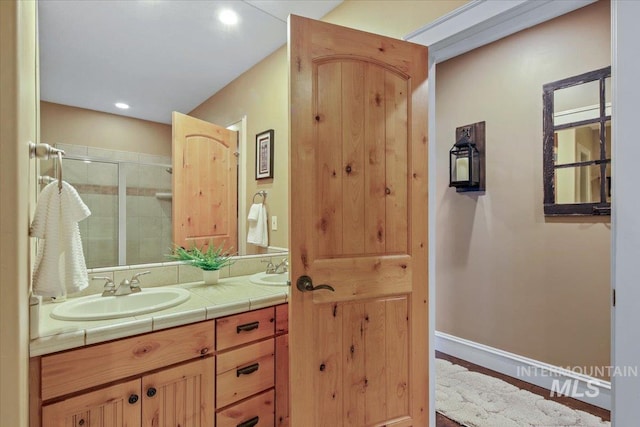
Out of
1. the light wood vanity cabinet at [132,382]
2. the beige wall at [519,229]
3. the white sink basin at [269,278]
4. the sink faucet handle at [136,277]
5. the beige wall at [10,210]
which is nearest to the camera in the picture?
the beige wall at [10,210]

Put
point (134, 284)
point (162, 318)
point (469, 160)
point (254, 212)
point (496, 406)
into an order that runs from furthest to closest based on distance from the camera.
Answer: point (469, 160) → point (254, 212) → point (496, 406) → point (134, 284) → point (162, 318)

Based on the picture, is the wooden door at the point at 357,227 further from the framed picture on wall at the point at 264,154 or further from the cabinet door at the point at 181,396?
the framed picture on wall at the point at 264,154

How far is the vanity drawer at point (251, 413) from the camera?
1400mm

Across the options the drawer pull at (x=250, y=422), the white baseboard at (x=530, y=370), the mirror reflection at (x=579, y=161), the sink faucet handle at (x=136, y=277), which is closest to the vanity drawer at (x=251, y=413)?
the drawer pull at (x=250, y=422)

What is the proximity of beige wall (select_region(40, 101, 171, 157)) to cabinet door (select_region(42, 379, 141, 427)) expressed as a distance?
45.5 inches

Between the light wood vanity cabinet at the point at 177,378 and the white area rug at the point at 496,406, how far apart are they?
1.16 metres

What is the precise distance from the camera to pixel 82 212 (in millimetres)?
1159

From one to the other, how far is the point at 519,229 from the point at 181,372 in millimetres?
2467

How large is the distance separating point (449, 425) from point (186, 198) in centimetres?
210

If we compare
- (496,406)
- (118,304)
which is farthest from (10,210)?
(496,406)

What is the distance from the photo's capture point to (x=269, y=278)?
207 cm

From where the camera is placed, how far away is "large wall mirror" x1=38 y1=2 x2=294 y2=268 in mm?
1519

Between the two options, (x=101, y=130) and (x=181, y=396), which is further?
(x=101, y=130)

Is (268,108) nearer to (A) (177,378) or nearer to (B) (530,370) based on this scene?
(A) (177,378)
